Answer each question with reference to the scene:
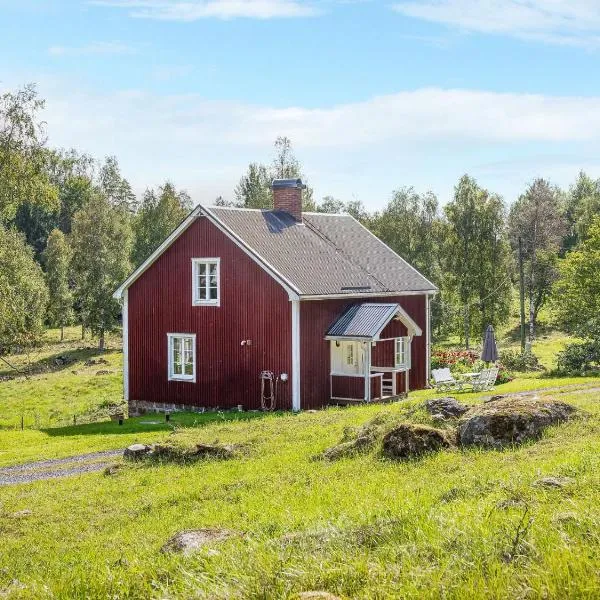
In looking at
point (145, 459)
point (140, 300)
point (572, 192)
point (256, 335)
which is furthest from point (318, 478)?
point (572, 192)

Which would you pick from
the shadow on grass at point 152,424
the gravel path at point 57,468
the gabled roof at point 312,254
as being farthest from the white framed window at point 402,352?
the gravel path at point 57,468

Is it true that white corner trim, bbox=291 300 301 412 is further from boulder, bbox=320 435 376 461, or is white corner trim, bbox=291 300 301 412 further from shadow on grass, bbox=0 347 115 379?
shadow on grass, bbox=0 347 115 379

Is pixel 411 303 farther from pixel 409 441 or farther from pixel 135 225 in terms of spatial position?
pixel 135 225

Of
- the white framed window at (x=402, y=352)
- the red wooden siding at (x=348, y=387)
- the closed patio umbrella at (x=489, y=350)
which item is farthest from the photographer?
the closed patio umbrella at (x=489, y=350)

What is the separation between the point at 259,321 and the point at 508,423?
15.2m

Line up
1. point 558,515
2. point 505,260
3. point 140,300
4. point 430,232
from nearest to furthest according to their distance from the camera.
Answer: point 558,515 → point 140,300 → point 505,260 → point 430,232

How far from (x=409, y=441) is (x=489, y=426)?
1358 millimetres

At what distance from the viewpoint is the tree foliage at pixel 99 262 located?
55250 mm

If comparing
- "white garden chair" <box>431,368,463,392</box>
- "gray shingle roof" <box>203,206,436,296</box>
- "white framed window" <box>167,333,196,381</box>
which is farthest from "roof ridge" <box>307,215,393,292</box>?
"white framed window" <box>167,333,196,381</box>

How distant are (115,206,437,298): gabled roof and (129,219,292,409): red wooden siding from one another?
45cm

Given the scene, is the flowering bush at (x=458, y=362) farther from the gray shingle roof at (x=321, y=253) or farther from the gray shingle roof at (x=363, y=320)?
the gray shingle roof at (x=363, y=320)

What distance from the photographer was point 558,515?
6598mm

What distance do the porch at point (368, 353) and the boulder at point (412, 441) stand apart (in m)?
13.4

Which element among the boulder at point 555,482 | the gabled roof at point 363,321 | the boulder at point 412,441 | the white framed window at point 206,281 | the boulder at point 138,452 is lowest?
the boulder at point 138,452
